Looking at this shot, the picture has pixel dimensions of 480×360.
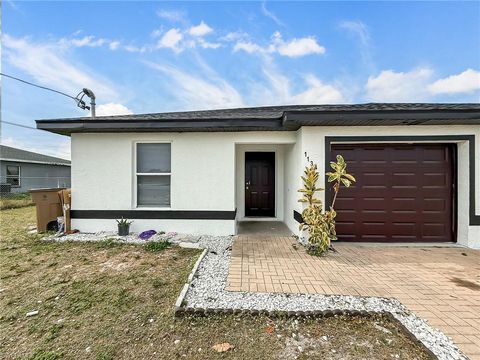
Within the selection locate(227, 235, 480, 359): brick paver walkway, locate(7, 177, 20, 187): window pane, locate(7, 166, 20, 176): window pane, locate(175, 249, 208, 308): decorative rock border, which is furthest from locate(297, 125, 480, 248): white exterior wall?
locate(7, 166, 20, 176): window pane

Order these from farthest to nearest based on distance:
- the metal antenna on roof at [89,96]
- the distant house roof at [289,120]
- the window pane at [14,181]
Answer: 1. the window pane at [14,181]
2. the metal antenna on roof at [89,96]
3. the distant house roof at [289,120]

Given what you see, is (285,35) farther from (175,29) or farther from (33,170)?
(33,170)

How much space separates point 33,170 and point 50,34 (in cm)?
1433

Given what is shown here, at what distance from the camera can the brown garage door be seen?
16.9ft

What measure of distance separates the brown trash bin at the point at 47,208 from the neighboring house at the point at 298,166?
0.51m

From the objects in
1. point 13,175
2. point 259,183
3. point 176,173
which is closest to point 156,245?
point 176,173

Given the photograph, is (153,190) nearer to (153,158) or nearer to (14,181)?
(153,158)

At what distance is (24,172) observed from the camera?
1686 centimetres

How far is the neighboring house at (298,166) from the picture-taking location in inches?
194

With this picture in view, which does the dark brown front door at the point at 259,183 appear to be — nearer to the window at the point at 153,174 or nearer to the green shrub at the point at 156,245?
the window at the point at 153,174

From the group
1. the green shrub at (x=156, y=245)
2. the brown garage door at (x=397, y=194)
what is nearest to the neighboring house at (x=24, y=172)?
the green shrub at (x=156, y=245)

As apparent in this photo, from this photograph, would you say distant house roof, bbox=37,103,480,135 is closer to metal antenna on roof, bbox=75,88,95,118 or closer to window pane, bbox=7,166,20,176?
metal antenna on roof, bbox=75,88,95,118

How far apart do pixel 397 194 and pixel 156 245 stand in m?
5.52

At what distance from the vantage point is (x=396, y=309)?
8.33 ft
